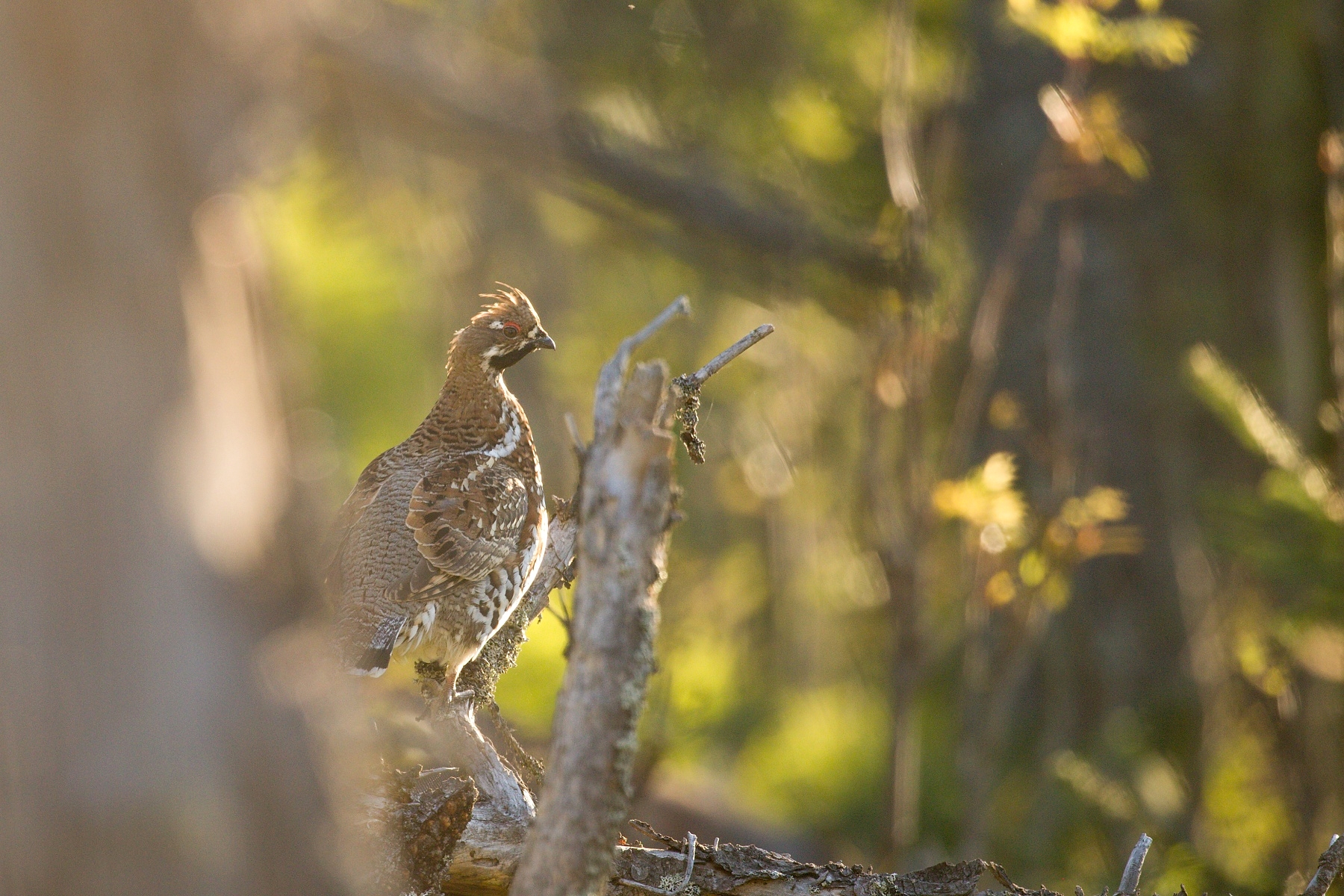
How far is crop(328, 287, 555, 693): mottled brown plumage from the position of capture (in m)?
3.23

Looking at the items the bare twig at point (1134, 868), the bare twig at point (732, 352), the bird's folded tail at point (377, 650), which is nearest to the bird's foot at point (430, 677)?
the bird's folded tail at point (377, 650)

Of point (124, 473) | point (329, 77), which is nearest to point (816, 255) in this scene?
point (329, 77)

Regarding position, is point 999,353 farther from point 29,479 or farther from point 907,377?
point 29,479

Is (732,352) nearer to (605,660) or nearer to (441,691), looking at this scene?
(605,660)

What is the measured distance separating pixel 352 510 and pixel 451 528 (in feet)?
1.00

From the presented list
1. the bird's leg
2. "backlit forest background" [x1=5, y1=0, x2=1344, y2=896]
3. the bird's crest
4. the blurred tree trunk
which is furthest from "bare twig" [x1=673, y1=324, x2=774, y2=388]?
"backlit forest background" [x1=5, y1=0, x2=1344, y2=896]

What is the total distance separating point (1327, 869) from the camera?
2.09m

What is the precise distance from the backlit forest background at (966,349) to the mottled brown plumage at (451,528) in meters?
0.46

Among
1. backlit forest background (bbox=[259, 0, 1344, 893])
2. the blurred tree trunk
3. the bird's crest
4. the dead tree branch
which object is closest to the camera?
the blurred tree trunk

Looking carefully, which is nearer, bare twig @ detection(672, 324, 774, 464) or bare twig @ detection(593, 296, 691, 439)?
bare twig @ detection(593, 296, 691, 439)

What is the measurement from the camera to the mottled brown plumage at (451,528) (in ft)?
10.6

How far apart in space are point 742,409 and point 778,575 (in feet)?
7.08

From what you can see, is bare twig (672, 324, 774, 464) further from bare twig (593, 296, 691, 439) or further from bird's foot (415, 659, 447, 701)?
bird's foot (415, 659, 447, 701)

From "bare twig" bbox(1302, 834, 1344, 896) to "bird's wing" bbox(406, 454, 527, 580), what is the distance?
2194 mm
